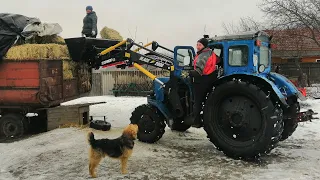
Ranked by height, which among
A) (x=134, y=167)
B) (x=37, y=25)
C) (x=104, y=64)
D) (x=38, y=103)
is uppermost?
(x=37, y=25)

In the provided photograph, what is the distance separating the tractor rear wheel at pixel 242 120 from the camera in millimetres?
5988

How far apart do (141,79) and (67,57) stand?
13.5 m

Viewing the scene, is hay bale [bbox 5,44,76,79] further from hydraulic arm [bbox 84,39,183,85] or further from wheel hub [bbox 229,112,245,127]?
wheel hub [bbox 229,112,245,127]

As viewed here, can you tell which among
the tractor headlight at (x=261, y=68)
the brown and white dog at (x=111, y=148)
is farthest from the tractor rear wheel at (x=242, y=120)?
the brown and white dog at (x=111, y=148)

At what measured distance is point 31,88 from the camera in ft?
30.2

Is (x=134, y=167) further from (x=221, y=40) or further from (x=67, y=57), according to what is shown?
(x=67, y=57)

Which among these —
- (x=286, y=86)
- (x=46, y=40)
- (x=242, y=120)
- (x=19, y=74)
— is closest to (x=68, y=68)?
(x=46, y=40)

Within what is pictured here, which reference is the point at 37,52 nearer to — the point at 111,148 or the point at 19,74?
the point at 19,74

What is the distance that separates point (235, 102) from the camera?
21.5ft

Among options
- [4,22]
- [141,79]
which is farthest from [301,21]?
[4,22]

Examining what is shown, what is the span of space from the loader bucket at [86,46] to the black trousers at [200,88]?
254cm

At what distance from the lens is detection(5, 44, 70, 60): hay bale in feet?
30.3

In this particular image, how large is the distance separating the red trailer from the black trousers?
4.35 metres

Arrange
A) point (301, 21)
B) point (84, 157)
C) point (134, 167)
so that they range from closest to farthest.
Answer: point (134, 167) < point (84, 157) < point (301, 21)
